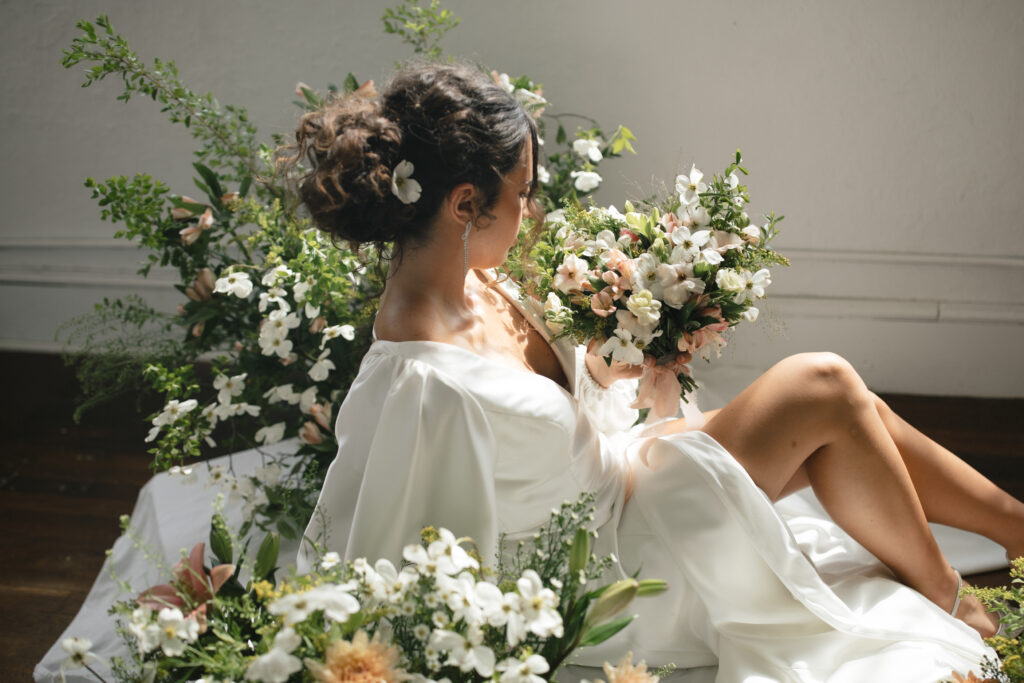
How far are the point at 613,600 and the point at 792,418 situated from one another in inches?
26.9

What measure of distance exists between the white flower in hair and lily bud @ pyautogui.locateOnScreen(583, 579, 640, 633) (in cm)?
70

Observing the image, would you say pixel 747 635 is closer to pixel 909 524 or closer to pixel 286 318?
pixel 909 524

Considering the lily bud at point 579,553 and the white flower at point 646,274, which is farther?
the white flower at point 646,274

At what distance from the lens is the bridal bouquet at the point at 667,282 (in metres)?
1.26

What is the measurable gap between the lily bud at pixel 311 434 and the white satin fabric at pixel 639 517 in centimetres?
39

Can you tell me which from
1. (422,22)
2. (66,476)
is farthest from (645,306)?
(66,476)

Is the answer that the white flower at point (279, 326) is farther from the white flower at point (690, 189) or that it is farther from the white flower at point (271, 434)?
the white flower at point (690, 189)

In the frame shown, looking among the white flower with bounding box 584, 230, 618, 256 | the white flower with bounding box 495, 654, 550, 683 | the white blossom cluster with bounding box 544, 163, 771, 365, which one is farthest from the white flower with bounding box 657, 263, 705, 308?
the white flower with bounding box 495, 654, 550, 683

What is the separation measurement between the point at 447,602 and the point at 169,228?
1269 millimetres

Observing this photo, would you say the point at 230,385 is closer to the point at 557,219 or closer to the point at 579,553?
the point at 557,219

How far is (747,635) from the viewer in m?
1.30

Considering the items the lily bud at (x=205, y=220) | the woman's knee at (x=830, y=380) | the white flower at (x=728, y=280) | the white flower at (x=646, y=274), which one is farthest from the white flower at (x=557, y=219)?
the lily bud at (x=205, y=220)

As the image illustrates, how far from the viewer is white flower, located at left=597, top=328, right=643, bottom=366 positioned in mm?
1255

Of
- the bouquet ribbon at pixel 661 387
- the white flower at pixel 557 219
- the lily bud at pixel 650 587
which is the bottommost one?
the lily bud at pixel 650 587
